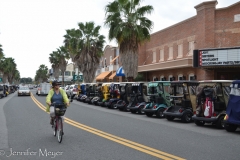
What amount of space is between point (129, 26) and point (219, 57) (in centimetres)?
829

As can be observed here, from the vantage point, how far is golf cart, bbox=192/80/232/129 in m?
12.8

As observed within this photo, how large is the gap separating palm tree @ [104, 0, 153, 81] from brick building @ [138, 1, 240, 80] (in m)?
4.15

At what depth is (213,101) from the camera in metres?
13.0

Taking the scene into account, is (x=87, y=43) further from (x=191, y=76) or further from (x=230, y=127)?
(x=230, y=127)

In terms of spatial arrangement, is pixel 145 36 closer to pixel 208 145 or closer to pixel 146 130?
pixel 146 130

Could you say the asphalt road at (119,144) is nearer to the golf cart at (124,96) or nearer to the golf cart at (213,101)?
the golf cart at (213,101)

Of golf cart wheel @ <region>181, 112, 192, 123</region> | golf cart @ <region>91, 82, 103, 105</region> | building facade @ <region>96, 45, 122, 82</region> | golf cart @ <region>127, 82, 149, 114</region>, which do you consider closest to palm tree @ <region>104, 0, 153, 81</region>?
golf cart @ <region>91, 82, 103, 105</region>

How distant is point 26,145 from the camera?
29.8 feet

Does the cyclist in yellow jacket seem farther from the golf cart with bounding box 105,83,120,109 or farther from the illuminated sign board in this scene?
A: the illuminated sign board

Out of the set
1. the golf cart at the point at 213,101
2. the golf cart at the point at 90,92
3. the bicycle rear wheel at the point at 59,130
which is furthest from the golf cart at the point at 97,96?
the bicycle rear wheel at the point at 59,130

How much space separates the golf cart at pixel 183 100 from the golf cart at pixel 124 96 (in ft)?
17.7

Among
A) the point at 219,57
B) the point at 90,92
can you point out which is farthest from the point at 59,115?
the point at 90,92

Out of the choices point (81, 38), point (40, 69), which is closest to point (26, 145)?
point (81, 38)

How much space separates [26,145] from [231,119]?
6.92 metres
